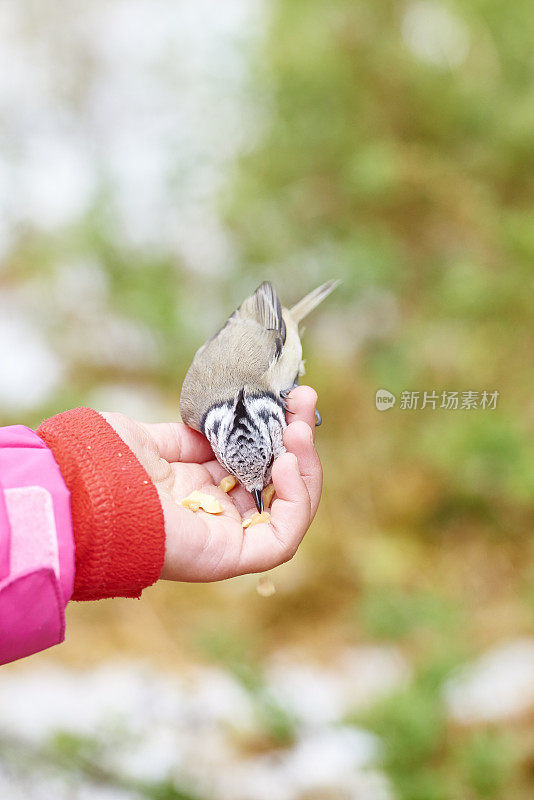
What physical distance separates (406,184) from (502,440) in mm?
1393

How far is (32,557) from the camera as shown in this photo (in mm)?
1304

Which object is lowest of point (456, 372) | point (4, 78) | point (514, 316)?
point (456, 372)

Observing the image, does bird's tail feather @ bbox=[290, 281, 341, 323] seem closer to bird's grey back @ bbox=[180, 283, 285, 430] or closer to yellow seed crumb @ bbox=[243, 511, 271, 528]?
bird's grey back @ bbox=[180, 283, 285, 430]

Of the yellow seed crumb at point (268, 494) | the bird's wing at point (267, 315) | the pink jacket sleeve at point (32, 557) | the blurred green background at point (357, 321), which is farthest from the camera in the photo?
the blurred green background at point (357, 321)

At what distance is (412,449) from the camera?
3828 millimetres

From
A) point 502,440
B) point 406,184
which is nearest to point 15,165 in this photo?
point 406,184

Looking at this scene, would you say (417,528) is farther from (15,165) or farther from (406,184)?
(15,165)

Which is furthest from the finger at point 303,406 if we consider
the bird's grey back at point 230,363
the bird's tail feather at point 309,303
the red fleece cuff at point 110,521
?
the bird's tail feather at point 309,303

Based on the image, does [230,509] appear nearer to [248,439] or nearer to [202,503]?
[202,503]

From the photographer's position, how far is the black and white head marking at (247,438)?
1637 mm

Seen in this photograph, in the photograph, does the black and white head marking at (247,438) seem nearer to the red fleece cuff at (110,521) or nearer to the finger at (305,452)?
the finger at (305,452)

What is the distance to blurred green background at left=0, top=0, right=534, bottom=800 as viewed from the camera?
3359 millimetres

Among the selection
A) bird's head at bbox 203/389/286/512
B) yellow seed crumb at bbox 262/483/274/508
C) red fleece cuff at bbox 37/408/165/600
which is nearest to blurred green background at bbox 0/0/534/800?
yellow seed crumb at bbox 262/483/274/508

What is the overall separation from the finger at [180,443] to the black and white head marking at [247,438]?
0.13 m
